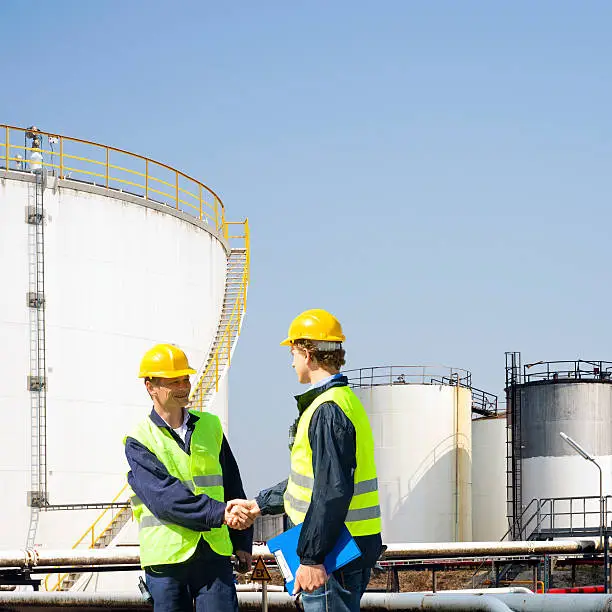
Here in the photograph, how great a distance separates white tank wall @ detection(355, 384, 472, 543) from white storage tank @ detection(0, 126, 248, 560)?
44.5 feet

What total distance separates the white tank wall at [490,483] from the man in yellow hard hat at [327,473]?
3186 cm

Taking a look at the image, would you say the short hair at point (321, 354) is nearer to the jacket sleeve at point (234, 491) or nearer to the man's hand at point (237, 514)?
the man's hand at point (237, 514)

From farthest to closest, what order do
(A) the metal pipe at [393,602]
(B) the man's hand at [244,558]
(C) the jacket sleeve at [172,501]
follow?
1. (B) the man's hand at [244,558]
2. (C) the jacket sleeve at [172,501]
3. (A) the metal pipe at [393,602]

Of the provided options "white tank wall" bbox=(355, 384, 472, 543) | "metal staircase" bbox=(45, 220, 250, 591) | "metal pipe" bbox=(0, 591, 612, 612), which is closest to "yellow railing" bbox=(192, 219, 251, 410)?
"metal staircase" bbox=(45, 220, 250, 591)

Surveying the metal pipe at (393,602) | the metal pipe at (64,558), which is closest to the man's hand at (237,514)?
the metal pipe at (393,602)

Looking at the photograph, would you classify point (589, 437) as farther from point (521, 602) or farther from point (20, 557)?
point (521, 602)

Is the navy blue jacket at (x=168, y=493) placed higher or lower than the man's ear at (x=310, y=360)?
lower

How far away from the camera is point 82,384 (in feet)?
63.7

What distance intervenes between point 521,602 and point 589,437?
26370 millimetres

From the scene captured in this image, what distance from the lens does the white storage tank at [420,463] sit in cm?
3312

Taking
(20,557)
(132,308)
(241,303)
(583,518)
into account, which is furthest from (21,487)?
(583,518)

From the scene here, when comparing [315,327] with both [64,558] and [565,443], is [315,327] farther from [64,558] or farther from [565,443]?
[565,443]

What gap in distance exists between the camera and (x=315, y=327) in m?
4.95

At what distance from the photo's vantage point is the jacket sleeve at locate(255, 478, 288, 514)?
525cm
